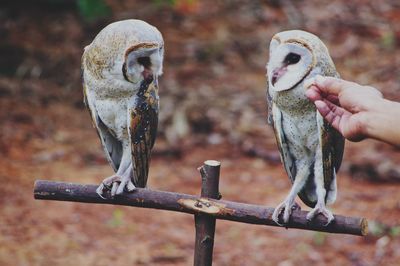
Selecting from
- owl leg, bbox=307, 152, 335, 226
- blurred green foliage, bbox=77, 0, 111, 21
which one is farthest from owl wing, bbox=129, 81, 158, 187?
blurred green foliage, bbox=77, 0, 111, 21

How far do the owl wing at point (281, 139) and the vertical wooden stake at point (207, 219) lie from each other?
30 centimetres

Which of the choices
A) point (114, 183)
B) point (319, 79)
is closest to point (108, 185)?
point (114, 183)

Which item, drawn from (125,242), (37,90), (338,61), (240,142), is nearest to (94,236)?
(125,242)

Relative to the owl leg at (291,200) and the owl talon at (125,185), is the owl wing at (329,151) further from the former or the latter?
the owl talon at (125,185)

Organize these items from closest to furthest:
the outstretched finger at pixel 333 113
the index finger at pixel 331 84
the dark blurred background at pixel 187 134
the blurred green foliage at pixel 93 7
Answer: the index finger at pixel 331 84, the outstretched finger at pixel 333 113, the dark blurred background at pixel 187 134, the blurred green foliage at pixel 93 7

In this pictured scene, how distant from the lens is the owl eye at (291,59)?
2510mm

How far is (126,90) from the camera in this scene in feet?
9.11

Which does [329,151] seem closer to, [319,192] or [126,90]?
[319,192]

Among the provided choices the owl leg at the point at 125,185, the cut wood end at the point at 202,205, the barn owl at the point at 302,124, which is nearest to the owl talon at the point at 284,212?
the barn owl at the point at 302,124

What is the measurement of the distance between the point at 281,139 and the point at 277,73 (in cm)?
32

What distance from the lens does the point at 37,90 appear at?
7.22 m

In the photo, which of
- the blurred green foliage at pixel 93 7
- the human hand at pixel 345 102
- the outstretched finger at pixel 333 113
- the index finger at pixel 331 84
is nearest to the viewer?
the human hand at pixel 345 102

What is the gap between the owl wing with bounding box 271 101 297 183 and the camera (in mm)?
2744

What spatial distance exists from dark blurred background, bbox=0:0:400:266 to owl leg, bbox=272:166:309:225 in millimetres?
2179
